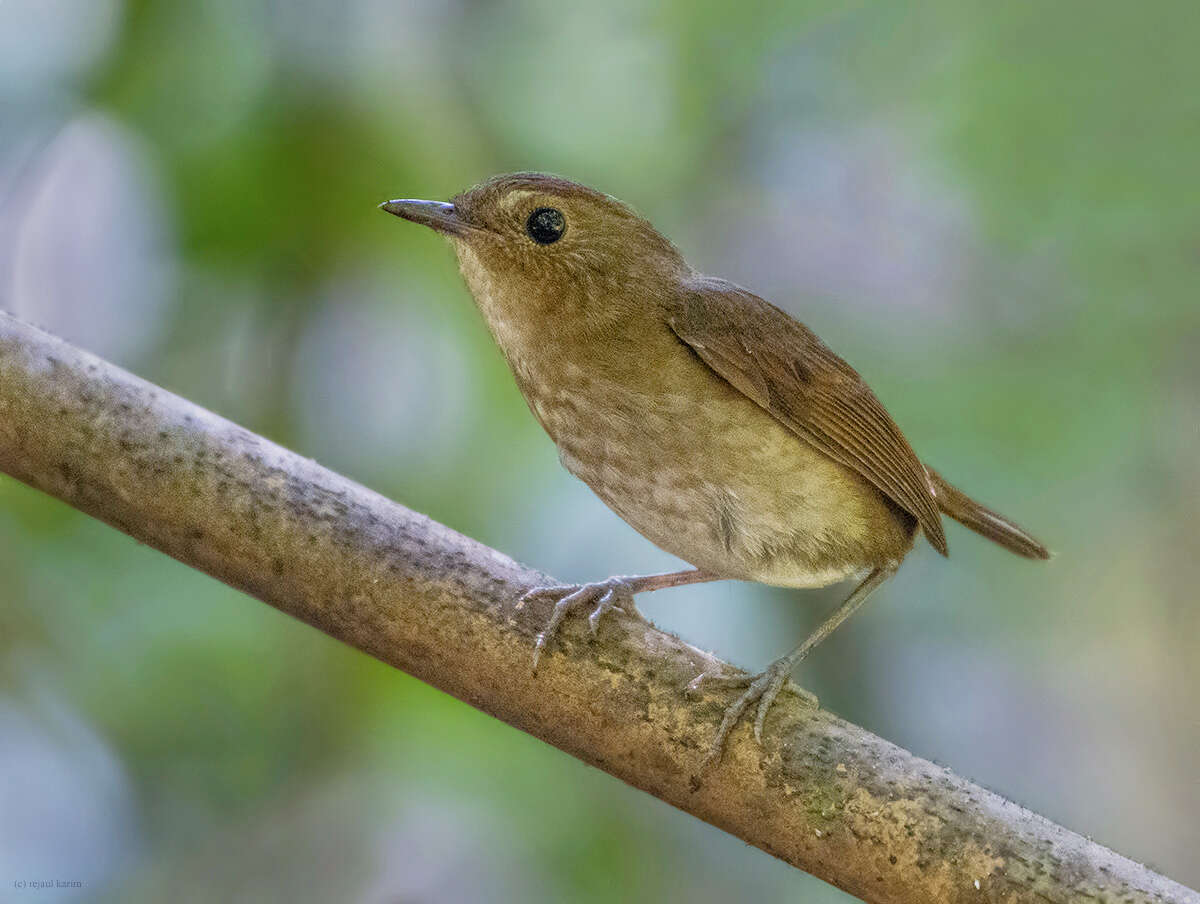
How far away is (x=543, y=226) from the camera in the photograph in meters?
2.53

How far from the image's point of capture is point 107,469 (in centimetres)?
226

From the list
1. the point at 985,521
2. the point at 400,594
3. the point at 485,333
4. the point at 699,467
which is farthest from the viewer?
the point at 485,333

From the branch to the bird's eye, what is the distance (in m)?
0.63

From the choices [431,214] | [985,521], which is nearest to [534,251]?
[431,214]

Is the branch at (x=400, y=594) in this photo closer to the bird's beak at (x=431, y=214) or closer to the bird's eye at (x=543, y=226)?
the bird's beak at (x=431, y=214)

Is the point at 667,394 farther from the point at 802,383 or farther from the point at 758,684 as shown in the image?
the point at 758,684

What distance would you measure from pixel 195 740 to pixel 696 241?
75.1 inches

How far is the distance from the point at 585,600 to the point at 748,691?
0.39m

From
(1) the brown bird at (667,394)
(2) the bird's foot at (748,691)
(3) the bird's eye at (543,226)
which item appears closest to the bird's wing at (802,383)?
(1) the brown bird at (667,394)

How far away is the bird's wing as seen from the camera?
2521 mm

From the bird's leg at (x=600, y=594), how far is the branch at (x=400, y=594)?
0.09 feet

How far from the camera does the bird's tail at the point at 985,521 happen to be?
9.73 feet

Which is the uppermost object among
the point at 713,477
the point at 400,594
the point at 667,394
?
the point at 667,394

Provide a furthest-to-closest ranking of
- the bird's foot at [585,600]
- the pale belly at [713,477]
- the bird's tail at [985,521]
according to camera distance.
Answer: the bird's tail at [985,521]
the pale belly at [713,477]
the bird's foot at [585,600]
